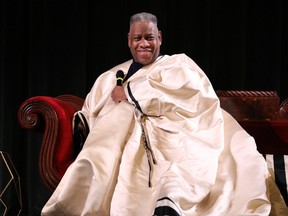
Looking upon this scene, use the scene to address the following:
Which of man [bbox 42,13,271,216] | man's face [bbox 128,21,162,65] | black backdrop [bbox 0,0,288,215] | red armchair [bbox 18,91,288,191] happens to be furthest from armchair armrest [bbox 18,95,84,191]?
black backdrop [bbox 0,0,288,215]

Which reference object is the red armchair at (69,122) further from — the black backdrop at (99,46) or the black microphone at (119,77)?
the black backdrop at (99,46)

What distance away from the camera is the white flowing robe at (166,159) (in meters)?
1.74

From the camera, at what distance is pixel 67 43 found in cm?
323

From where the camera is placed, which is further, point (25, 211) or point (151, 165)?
point (25, 211)

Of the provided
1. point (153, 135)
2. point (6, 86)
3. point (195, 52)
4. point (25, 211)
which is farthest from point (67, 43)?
point (153, 135)

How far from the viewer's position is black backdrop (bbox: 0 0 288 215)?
3.20 m

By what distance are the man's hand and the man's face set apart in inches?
8.4

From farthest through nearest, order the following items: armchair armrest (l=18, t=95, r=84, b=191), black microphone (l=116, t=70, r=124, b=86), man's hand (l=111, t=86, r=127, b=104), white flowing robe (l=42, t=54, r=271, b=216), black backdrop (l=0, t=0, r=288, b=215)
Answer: black backdrop (l=0, t=0, r=288, b=215) < black microphone (l=116, t=70, r=124, b=86) < man's hand (l=111, t=86, r=127, b=104) < armchair armrest (l=18, t=95, r=84, b=191) < white flowing robe (l=42, t=54, r=271, b=216)

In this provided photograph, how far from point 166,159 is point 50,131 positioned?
57 centimetres

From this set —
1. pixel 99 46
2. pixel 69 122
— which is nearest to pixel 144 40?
pixel 69 122

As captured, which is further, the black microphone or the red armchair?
the black microphone

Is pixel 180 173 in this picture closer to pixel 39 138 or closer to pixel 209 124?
pixel 209 124

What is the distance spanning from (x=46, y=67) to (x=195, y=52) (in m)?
1.12

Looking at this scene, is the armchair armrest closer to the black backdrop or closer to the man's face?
the man's face
